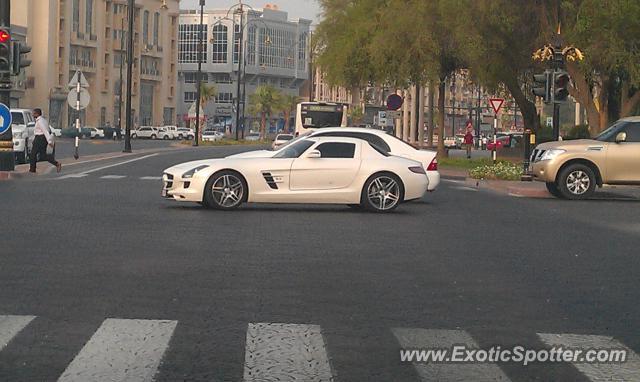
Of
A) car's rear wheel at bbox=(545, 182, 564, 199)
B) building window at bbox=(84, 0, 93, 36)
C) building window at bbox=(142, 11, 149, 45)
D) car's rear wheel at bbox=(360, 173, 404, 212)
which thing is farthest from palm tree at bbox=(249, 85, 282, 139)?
car's rear wheel at bbox=(360, 173, 404, 212)

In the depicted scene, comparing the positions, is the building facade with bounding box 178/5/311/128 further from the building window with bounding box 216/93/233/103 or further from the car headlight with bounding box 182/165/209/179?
the car headlight with bounding box 182/165/209/179

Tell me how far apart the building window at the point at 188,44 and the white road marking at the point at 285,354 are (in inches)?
6976

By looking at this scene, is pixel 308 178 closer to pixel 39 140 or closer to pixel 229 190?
pixel 229 190

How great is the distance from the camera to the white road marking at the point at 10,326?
28.2ft

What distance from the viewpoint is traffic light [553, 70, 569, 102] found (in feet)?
107

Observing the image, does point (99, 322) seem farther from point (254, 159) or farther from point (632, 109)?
point (632, 109)

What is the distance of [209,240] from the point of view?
619 inches

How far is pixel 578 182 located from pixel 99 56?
110 m

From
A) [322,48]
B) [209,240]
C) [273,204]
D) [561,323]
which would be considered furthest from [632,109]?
[561,323]

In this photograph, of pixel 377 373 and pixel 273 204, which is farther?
pixel 273 204

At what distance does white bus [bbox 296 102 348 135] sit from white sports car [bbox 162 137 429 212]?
117 ft

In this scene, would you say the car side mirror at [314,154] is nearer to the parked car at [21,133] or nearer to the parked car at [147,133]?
the parked car at [21,133]

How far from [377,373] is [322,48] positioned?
51642 millimetres

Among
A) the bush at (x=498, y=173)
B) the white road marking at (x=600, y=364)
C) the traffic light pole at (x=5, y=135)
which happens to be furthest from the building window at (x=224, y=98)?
the white road marking at (x=600, y=364)
